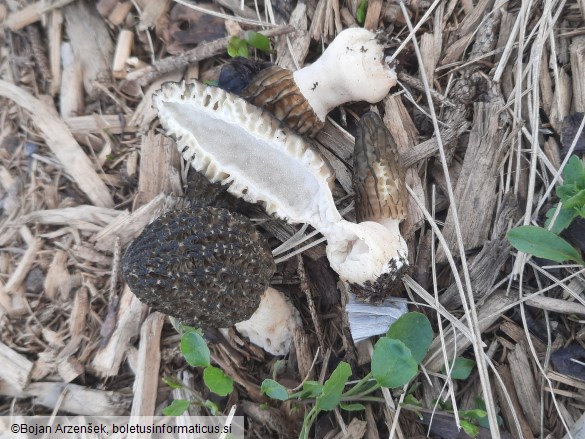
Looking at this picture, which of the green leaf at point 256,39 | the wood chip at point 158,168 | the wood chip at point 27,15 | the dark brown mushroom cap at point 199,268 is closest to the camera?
the dark brown mushroom cap at point 199,268

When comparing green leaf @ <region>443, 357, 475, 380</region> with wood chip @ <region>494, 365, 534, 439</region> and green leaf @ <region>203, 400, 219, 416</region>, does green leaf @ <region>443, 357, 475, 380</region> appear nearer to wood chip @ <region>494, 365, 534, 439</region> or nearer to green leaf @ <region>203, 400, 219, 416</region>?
wood chip @ <region>494, 365, 534, 439</region>

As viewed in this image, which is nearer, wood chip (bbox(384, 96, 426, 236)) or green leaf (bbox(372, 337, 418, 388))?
green leaf (bbox(372, 337, 418, 388))

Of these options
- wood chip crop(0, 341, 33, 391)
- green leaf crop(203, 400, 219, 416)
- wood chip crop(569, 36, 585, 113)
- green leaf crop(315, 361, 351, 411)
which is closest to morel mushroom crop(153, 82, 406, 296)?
green leaf crop(315, 361, 351, 411)

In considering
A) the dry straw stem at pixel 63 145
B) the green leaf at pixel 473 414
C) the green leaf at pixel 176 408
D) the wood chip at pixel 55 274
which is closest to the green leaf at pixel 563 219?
the green leaf at pixel 473 414

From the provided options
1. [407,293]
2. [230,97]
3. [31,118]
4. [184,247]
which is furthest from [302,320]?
[31,118]

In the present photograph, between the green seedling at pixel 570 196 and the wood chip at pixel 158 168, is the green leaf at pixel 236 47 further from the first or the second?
the green seedling at pixel 570 196

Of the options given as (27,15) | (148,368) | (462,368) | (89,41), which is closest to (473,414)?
(462,368)

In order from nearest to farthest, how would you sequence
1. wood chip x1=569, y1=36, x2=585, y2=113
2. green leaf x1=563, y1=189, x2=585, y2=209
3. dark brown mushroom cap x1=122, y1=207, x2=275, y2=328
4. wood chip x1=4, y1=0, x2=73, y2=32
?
green leaf x1=563, y1=189, x2=585, y2=209, dark brown mushroom cap x1=122, y1=207, x2=275, y2=328, wood chip x1=569, y1=36, x2=585, y2=113, wood chip x1=4, y1=0, x2=73, y2=32
